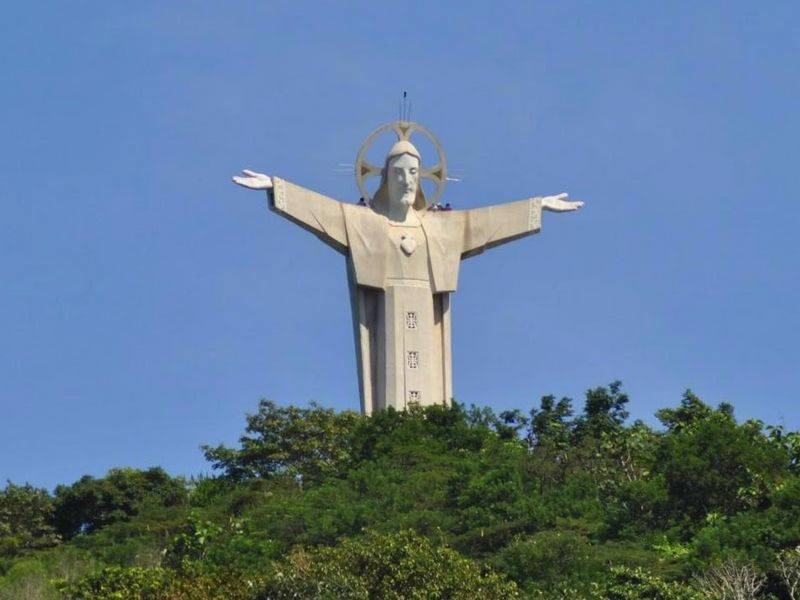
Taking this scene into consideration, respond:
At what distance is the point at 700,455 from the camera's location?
144ft

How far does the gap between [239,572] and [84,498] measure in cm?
1535

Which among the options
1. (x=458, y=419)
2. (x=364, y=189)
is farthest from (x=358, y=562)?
(x=364, y=189)

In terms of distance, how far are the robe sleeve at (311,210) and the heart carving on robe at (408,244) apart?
1.21 meters

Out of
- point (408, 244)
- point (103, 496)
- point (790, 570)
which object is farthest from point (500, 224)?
point (790, 570)

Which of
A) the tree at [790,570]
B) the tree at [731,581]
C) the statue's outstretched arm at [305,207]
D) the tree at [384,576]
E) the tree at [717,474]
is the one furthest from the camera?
the statue's outstretched arm at [305,207]

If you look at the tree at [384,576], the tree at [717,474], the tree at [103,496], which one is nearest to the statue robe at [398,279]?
the tree at [103,496]

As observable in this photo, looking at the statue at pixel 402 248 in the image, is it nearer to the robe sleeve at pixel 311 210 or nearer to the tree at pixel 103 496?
the robe sleeve at pixel 311 210

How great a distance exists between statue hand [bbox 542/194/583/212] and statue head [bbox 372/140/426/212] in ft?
8.94

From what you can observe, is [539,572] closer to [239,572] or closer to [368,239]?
[239,572]

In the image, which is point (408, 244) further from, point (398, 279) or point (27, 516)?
point (27, 516)

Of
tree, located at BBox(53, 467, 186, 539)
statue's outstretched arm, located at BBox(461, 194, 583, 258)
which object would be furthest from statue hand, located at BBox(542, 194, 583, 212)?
tree, located at BBox(53, 467, 186, 539)

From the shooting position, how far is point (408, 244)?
52.5 meters

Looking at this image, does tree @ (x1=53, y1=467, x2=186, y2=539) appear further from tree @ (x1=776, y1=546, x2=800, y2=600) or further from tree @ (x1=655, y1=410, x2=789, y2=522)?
tree @ (x1=776, y1=546, x2=800, y2=600)

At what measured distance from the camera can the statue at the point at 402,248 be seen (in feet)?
170
